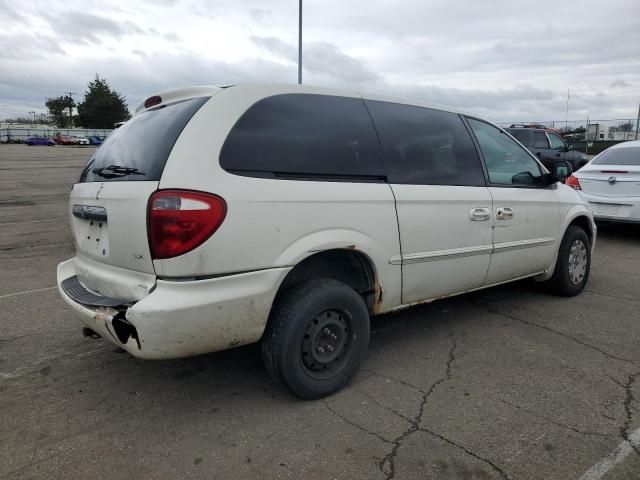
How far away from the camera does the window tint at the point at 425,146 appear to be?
11.0 ft

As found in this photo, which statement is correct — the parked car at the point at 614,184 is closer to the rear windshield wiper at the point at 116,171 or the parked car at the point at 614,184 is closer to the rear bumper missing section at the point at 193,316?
the rear bumper missing section at the point at 193,316

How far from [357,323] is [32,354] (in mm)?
2379

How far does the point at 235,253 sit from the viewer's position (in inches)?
99.9

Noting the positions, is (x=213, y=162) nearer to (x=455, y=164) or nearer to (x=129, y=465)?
(x=129, y=465)

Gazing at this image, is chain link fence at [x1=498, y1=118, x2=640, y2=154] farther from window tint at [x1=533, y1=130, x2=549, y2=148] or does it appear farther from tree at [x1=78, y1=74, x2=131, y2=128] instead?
tree at [x1=78, y1=74, x2=131, y2=128]

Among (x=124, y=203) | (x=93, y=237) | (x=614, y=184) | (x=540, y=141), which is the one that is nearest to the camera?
(x=124, y=203)

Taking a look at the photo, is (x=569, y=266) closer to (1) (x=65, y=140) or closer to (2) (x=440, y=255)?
(2) (x=440, y=255)

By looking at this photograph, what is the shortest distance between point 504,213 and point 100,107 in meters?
89.0

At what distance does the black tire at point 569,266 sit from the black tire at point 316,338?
2580 mm

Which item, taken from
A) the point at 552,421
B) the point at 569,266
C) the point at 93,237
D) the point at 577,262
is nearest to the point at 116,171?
the point at 93,237

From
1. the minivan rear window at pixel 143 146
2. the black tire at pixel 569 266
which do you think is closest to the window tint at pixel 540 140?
the black tire at pixel 569 266

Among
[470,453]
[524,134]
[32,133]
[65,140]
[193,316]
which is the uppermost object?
[32,133]

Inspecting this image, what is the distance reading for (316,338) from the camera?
2.92 meters

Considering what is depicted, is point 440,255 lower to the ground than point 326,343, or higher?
higher
